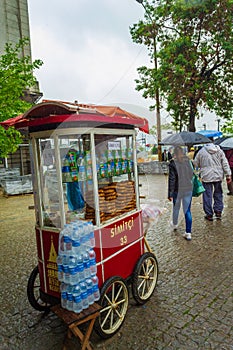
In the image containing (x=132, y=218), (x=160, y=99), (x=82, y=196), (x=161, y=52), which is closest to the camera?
(x=82, y=196)

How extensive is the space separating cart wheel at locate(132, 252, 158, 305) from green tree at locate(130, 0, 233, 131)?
1173 cm

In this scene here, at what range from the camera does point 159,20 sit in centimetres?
1507

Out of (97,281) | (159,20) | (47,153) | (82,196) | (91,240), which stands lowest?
(97,281)

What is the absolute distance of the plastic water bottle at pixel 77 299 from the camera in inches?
89.9

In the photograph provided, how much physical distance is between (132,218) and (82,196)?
26.0 inches

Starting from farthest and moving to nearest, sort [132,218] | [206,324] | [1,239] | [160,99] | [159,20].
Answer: [160,99], [159,20], [1,239], [132,218], [206,324]

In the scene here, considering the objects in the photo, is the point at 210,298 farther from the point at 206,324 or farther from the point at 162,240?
the point at 162,240

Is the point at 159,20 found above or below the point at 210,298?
above

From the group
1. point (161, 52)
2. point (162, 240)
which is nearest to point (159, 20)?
point (161, 52)

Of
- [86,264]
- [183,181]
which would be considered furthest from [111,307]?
[183,181]

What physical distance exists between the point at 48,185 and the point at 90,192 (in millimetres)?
460

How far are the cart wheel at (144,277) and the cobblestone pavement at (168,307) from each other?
0.10m

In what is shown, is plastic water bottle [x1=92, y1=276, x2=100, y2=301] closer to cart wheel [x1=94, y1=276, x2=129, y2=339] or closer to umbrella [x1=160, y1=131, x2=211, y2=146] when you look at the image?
cart wheel [x1=94, y1=276, x2=129, y2=339]

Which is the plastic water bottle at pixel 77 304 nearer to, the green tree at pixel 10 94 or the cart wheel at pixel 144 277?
the cart wheel at pixel 144 277
